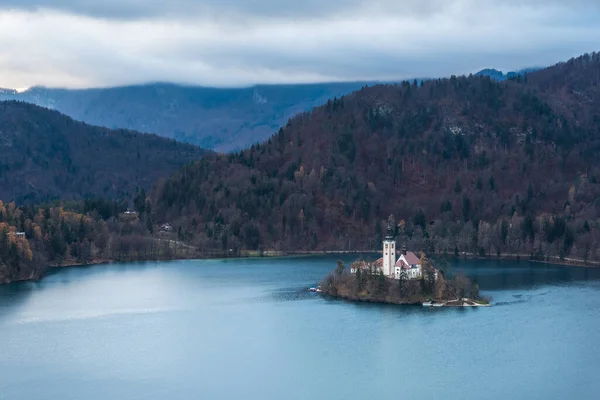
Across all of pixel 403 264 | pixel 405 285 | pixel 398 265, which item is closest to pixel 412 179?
pixel 398 265

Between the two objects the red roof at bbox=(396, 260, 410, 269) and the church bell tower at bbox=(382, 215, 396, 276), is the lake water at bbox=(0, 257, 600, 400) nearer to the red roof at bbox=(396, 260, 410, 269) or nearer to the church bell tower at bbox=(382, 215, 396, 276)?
the red roof at bbox=(396, 260, 410, 269)

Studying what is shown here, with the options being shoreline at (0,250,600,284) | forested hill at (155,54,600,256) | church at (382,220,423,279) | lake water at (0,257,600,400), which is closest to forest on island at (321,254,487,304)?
church at (382,220,423,279)

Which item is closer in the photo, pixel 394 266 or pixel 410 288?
pixel 410 288

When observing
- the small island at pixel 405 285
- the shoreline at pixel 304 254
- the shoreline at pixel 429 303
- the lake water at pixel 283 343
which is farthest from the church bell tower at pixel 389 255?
the shoreline at pixel 304 254

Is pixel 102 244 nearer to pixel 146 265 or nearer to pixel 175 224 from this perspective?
pixel 146 265

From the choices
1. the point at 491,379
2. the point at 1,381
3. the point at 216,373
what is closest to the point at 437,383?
the point at 491,379

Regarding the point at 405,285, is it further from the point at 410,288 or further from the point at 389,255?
the point at 389,255

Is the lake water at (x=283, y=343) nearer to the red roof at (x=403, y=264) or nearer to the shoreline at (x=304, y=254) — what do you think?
the red roof at (x=403, y=264)
